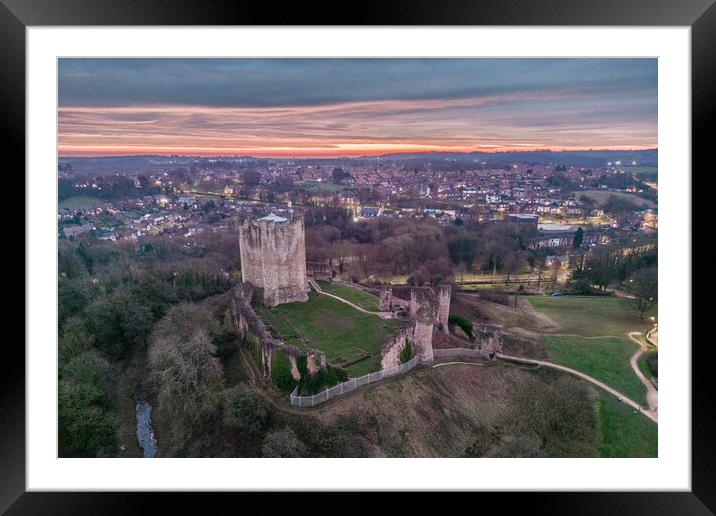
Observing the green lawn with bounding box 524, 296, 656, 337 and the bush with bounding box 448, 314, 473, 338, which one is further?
the green lawn with bounding box 524, 296, 656, 337

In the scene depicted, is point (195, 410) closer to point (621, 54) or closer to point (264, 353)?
point (264, 353)

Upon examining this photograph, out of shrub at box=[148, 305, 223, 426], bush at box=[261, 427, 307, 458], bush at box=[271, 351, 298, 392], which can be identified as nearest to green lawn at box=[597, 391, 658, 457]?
bush at box=[261, 427, 307, 458]

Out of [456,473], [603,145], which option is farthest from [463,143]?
[456,473]

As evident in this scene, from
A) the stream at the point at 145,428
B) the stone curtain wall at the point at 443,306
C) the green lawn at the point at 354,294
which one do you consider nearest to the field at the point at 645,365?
the stone curtain wall at the point at 443,306

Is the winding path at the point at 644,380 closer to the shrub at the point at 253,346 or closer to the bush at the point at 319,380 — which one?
the bush at the point at 319,380

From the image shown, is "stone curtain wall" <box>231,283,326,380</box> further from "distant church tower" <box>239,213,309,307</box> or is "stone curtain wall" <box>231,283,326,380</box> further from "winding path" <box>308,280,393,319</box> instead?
"winding path" <box>308,280,393,319</box>

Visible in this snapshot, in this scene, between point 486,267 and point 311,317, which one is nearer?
point 311,317

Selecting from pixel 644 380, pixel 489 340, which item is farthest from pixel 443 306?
pixel 644 380

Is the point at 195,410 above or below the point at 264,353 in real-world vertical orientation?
below
